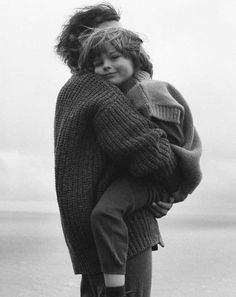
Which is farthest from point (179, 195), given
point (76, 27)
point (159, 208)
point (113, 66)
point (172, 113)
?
point (76, 27)

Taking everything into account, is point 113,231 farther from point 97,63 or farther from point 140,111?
point 97,63

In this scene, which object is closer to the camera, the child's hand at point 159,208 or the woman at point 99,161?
the woman at point 99,161

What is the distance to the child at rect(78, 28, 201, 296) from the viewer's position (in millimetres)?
2773

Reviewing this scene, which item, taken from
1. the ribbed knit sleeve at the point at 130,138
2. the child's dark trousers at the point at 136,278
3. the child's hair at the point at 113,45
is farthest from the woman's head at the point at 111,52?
the child's dark trousers at the point at 136,278

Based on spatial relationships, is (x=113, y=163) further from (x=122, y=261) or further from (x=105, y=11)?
(x=105, y=11)

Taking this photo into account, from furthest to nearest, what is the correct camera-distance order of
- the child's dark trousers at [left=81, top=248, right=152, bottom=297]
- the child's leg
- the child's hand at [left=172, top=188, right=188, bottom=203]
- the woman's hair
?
the woman's hair < the child's hand at [left=172, top=188, right=188, bottom=203] < the child's dark trousers at [left=81, top=248, right=152, bottom=297] < the child's leg

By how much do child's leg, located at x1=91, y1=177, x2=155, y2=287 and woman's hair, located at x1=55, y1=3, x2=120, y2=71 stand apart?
66cm

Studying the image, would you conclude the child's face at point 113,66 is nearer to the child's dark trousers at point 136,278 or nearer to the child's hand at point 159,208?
the child's hand at point 159,208

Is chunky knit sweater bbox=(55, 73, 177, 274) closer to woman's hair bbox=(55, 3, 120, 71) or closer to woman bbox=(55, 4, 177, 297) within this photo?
woman bbox=(55, 4, 177, 297)

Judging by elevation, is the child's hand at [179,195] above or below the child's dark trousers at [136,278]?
above

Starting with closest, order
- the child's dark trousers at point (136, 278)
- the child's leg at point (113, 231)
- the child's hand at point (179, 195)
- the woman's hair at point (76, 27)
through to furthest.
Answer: the child's leg at point (113, 231) < the child's dark trousers at point (136, 278) < the child's hand at point (179, 195) < the woman's hair at point (76, 27)

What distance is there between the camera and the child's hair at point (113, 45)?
2930 mm

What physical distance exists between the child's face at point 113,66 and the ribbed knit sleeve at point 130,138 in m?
0.09

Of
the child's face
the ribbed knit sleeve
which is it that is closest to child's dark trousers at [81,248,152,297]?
the ribbed knit sleeve
